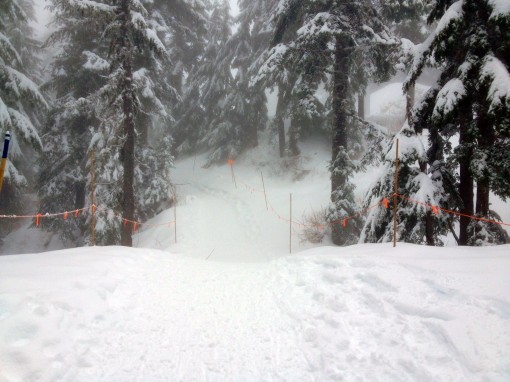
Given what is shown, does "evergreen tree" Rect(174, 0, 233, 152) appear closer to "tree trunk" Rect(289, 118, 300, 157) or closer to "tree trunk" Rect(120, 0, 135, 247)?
"tree trunk" Rect(289, 118, 300, 157)

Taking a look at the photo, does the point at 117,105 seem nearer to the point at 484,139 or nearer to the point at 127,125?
the point at 127,125

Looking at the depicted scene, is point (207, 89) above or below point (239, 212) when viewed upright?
above

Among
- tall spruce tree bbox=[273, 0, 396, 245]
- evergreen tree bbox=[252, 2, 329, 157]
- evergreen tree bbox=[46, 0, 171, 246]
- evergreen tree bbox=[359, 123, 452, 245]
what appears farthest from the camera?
evergreen tree bbox=[252, 2, 329, 157]

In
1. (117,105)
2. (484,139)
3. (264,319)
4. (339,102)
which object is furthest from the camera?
(339,102)

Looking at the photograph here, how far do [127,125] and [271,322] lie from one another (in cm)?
952

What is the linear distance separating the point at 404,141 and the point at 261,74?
640 cm

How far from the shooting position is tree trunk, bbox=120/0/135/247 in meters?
11.0

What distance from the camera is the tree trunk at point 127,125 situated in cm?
1103

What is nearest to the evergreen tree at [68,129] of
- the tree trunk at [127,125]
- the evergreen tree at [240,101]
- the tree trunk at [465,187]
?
the tree trunk at [127,125]

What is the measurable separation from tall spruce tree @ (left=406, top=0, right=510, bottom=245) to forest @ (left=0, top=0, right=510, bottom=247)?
0.09ft

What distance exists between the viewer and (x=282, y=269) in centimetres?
669

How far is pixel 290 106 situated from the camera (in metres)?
19.8

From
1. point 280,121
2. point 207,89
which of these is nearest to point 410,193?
point 280,121

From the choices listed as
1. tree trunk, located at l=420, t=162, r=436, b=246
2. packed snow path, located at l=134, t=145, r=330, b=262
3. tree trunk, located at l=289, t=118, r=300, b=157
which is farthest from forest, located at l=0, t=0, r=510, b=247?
packed snow path, located at l=134, t=145, r=330, b=262
